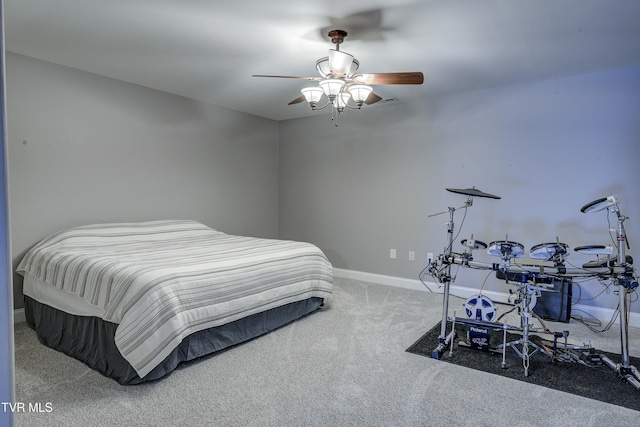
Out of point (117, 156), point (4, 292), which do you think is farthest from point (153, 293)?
point (117, 156)

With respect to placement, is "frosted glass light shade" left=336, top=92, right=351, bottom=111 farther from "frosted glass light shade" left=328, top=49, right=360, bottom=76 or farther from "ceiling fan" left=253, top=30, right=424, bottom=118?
"frosted glass light shade" left=328, top=49, right=360, bottom=76

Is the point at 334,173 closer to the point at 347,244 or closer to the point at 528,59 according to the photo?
the point at 347,244

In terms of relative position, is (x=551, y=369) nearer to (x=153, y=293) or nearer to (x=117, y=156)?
(x=153, y=293)

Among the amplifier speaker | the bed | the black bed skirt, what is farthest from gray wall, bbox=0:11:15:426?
the amplifier speaker

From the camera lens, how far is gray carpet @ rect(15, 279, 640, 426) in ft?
6.24

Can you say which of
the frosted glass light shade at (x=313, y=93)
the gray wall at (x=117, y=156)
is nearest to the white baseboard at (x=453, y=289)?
the gray wall at (x=117, y=156)

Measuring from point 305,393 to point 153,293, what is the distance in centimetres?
107

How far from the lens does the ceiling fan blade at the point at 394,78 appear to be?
8.16 ft

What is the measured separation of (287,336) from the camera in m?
2.98

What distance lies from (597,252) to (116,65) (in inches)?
161

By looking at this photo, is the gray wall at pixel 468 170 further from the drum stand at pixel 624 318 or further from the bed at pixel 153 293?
the bed at pixel 153 293

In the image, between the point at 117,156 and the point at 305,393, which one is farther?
the point at 117,156

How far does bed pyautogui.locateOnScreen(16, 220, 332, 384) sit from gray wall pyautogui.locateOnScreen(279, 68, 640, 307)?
1482 millimetres

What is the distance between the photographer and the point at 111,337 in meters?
2.30
